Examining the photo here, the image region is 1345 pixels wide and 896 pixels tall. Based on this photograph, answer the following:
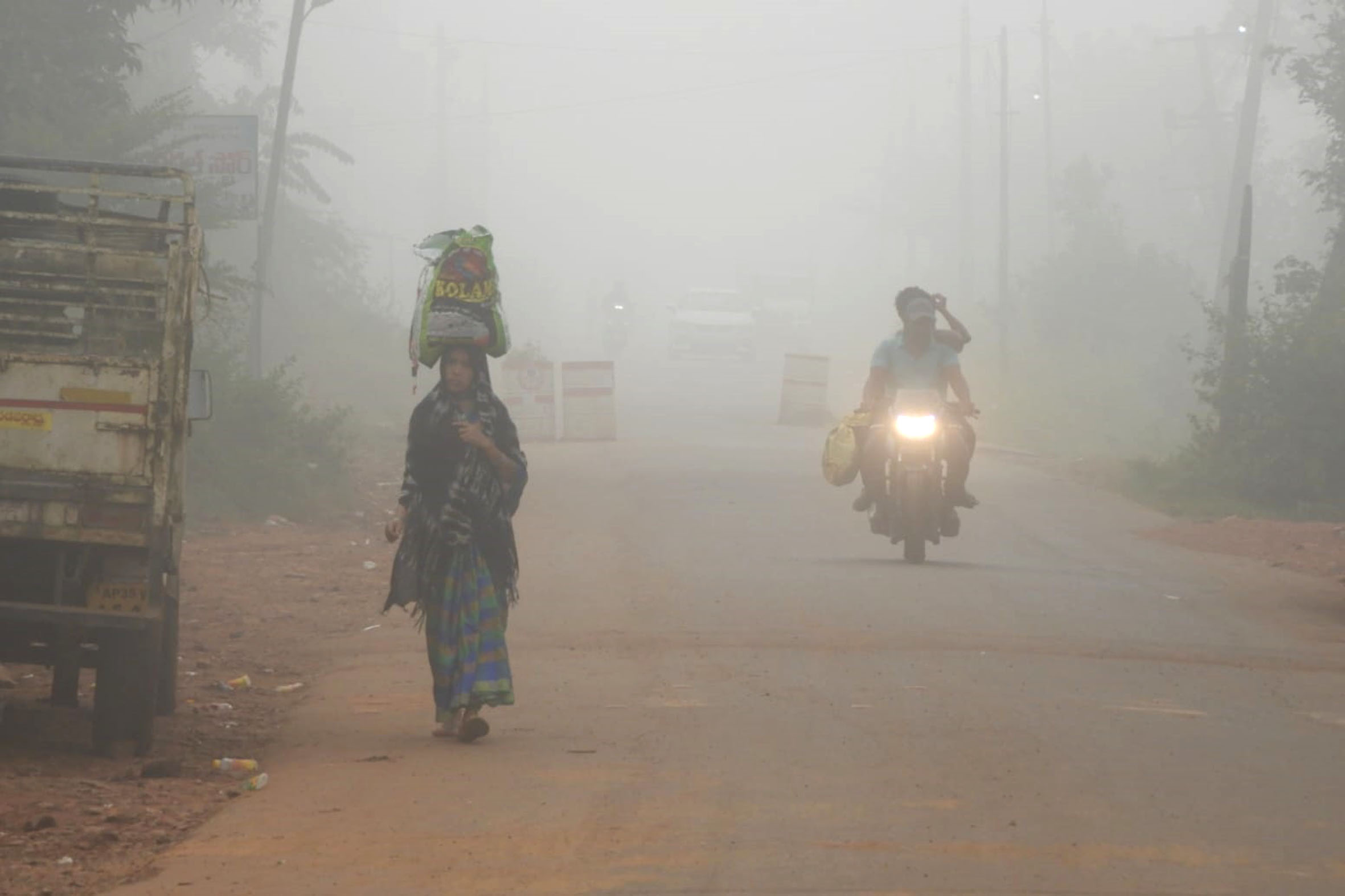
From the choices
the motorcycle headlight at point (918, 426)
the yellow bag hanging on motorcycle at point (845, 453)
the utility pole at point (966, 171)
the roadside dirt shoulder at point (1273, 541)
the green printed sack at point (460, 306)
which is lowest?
the roadside dirt shoulder at point (1273, 541)

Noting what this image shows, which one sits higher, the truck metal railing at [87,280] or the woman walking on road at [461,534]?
the truck metal railing at [87,280]

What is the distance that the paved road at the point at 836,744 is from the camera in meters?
6.22

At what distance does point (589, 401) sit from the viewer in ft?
99.1

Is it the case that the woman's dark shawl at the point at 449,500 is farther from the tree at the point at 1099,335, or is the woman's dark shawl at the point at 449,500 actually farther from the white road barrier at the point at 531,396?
the tree at the point at 1099,335

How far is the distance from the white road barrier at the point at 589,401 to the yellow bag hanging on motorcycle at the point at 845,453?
15.0 metres

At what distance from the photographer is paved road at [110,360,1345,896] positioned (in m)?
6.22

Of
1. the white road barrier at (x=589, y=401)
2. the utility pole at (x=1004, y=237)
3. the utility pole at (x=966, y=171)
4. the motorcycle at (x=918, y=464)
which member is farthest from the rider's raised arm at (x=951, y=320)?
the utility pole at (x=966, y=171)

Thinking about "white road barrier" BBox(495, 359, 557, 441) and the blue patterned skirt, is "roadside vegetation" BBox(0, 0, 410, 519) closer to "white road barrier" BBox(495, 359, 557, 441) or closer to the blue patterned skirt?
"white road barrier" BBox(495, 359, 557, 441)

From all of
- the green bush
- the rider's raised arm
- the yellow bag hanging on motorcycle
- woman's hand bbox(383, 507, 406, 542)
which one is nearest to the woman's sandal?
woman's hand bbox(383, 507, 406, 542)

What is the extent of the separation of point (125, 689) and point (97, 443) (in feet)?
3.42

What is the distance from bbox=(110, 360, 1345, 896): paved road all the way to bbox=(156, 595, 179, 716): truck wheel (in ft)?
2.08

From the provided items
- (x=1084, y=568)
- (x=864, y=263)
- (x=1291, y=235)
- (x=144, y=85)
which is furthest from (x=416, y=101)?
(x=1084, y=568)

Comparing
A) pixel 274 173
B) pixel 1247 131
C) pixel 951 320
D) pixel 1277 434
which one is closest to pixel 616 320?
pixel 1247 131

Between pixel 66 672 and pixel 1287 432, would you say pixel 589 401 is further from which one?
pixel 66 672
